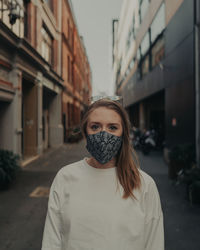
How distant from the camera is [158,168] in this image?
31.0 ft

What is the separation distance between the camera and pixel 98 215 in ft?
4.75

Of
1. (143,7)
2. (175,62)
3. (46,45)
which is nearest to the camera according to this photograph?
(175,62)

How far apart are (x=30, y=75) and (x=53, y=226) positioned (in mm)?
10438

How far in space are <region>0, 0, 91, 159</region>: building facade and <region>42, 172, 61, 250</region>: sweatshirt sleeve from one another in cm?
754

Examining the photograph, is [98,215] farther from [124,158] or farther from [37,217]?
[37,217]

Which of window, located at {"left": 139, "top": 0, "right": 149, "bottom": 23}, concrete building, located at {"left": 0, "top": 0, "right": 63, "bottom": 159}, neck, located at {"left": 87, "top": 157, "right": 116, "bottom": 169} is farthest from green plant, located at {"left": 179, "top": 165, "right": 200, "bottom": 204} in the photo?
window, located at {"left": 139, "top": 0, "right": 149, "bottom": 23}

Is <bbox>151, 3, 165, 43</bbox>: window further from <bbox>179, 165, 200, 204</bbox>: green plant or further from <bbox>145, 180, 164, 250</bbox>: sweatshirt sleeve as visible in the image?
<bbox>145, 180, 164, 250</bbox>: sweatshirt sleeve

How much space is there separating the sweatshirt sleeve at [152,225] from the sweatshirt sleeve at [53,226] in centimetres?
60

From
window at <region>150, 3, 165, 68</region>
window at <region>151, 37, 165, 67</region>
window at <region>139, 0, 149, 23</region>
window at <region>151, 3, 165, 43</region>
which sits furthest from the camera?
window at <region>139, 0, 149, 23</region>

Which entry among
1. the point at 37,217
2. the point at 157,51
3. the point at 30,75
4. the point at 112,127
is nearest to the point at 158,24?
the point at 157,51

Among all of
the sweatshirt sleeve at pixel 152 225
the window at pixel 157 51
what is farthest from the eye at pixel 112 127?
the window at pixel 157 51

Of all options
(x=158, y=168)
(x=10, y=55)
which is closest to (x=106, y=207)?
(x=158, y=168)

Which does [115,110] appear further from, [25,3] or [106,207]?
[25,3]

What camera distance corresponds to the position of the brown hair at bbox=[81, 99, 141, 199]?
1.50m
